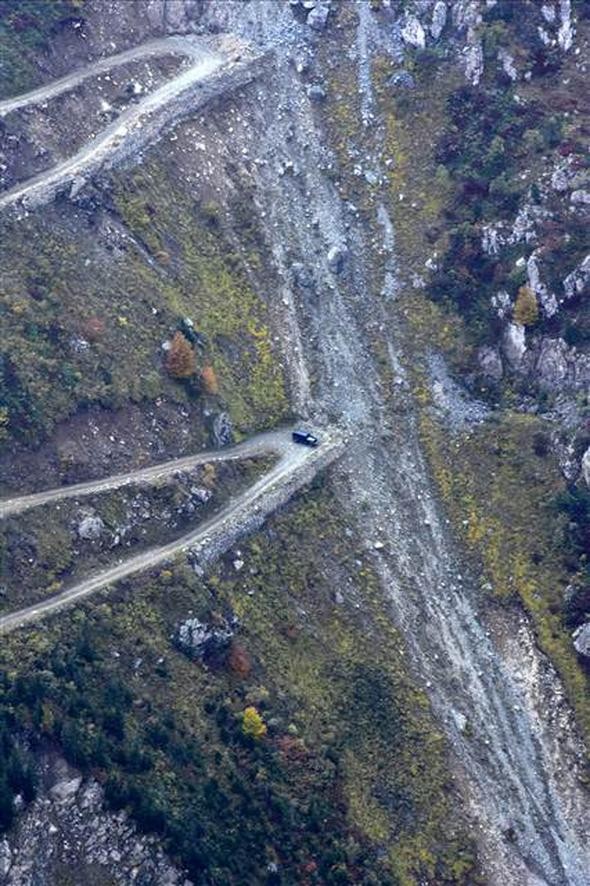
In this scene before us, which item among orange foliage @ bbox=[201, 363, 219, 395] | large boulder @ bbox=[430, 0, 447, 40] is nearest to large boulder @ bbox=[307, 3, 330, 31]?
large boulder @ bbox=[430, 0, 447, 40]

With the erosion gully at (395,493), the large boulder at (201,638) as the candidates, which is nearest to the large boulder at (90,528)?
the large boulder at (201,638)

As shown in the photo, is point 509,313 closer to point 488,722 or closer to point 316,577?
point 316,577

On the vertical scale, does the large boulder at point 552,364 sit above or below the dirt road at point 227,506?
below

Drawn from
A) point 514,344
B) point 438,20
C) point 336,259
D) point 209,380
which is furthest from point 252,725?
point 438,20

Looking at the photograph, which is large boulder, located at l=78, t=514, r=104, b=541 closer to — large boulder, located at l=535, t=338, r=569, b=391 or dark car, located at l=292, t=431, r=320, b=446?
dark car, located at l=292, t=431, r=320, b=446

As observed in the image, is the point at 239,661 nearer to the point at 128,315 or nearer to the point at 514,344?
the point at 128,315

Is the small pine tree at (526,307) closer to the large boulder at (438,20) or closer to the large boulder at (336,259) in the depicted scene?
the large boulder at (336,259)
